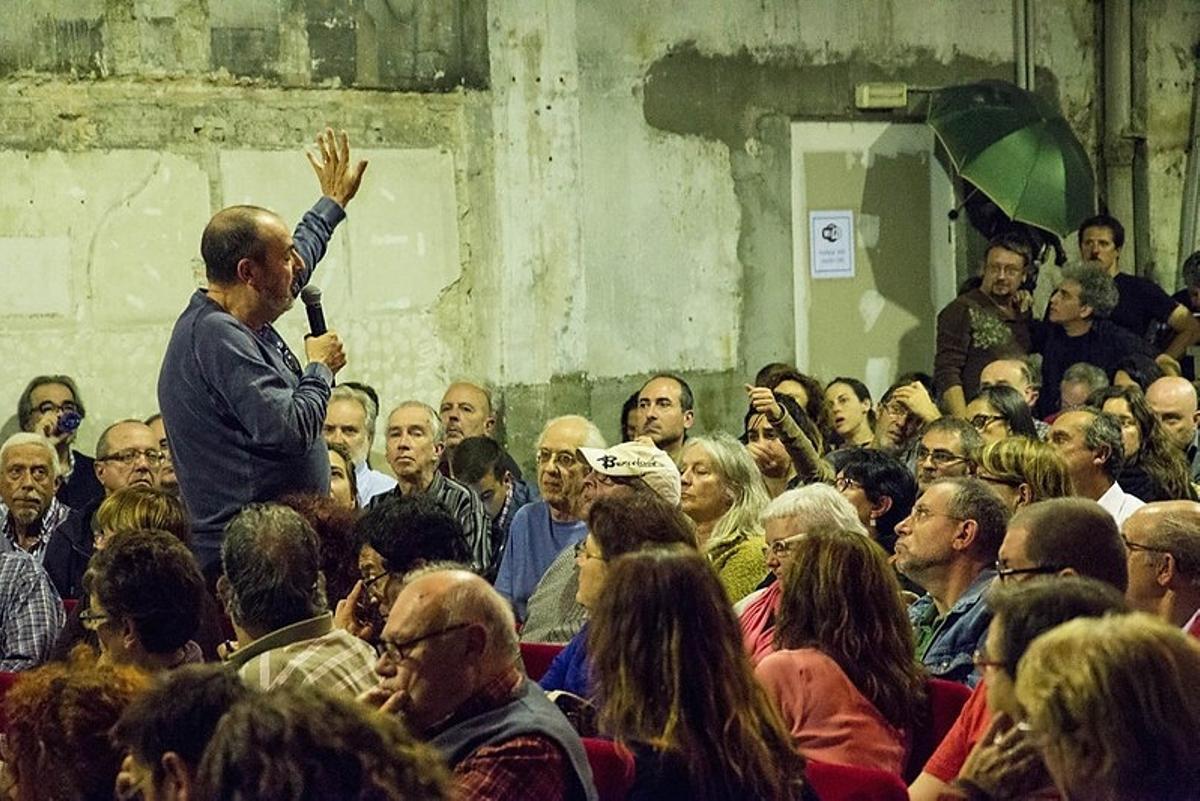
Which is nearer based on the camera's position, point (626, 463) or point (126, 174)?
point (626, 463)

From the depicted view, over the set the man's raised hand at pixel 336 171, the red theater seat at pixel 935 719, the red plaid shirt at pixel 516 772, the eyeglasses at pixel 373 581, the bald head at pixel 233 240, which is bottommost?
the red theater seat at pixel 935 719

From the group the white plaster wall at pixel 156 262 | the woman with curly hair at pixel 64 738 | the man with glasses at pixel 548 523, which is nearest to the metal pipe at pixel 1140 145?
the white plaster wall at pixel 156 262

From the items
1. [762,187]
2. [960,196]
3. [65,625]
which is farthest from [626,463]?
[960,196]

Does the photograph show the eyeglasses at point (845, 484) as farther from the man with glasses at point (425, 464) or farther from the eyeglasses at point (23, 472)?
the eyeglasses at point (23, 472)

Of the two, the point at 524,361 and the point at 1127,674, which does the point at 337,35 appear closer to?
the point at 524,361

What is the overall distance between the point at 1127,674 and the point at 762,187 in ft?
26.2

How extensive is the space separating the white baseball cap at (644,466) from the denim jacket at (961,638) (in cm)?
117

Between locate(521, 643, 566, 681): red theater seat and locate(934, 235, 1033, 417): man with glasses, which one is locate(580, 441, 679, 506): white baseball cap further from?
locate(934, 235, 1033, 417): man with glasses

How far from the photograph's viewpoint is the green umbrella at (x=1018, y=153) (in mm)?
10398

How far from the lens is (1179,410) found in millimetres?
8484

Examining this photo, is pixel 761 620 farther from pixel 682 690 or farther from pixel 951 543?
pixel 682 690

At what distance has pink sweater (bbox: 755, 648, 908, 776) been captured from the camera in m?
4.16

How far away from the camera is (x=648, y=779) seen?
3.53m

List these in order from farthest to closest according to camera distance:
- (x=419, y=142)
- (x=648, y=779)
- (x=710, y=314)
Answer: (x=710, y=314)
(x=419, y=142)
(x=648, y=779)
